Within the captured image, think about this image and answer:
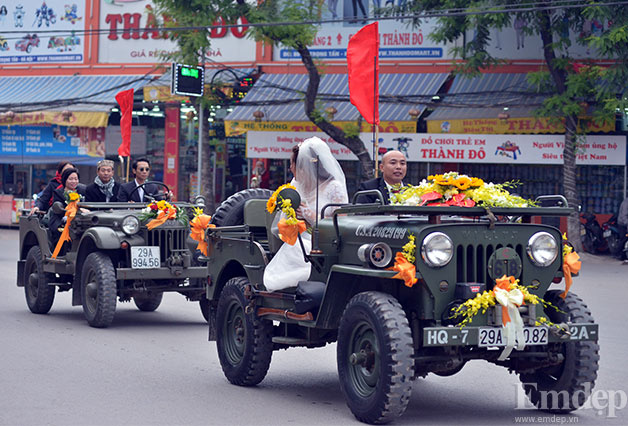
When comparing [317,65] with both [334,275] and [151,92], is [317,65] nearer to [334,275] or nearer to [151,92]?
[151,92]

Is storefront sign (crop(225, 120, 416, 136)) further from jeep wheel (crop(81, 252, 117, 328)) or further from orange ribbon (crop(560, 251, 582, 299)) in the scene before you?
orange ribbon (crop(560, 251, 582, 299))

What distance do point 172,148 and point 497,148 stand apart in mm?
10980

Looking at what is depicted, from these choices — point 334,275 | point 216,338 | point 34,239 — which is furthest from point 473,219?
point 34,239

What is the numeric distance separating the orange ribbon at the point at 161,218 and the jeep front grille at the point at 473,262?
5.79 meters

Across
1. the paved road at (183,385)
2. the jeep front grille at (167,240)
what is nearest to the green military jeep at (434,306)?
the paved road at (183,385)

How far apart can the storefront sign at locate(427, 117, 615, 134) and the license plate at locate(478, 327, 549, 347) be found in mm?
17354

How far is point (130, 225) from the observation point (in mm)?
11375

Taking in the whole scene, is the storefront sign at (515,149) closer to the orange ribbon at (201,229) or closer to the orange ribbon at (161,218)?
the orange ribbon at (161,218)

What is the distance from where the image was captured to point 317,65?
26.7 m

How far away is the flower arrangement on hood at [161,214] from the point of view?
37.2 feet

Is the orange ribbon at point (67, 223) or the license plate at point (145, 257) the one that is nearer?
the license plate at point (145, 257)

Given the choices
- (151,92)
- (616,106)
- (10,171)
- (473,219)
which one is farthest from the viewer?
(10,171)

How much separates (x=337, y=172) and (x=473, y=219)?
4.58ft

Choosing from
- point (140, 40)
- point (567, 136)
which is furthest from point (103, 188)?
point (140, 40)
